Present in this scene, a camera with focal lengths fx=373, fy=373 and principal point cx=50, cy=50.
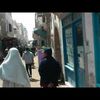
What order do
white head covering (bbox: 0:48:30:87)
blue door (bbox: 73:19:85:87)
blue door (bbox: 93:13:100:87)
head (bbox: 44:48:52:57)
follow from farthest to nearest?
blue door (bbox: 73:19:85:87) → blue door (bbox: 93:13:100:87) → white head covering (bbox: 0:48:30:87) → head (bbox: 44:48:52:57)

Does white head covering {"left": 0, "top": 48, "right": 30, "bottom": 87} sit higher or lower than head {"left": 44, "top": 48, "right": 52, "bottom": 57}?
lower

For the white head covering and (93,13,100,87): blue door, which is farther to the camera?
(93,13,100,87): blue door

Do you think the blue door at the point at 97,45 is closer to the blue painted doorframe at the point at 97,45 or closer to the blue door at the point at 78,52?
the blue painted doorframe at the point at 97,45

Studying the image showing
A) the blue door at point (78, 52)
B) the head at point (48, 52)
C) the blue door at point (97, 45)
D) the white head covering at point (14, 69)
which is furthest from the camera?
the blue door at point (78, 52)

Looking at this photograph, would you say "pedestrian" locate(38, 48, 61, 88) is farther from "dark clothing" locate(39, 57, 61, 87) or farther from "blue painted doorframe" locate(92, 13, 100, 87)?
"blue painted doorframe" locate(92, 13, 100, 87)

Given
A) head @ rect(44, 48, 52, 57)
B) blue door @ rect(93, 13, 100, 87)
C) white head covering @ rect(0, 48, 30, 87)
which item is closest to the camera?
head @ rect(44, 48, 52, 57)

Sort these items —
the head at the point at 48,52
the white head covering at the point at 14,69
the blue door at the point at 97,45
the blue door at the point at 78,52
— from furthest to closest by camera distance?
the blue door at the point at 78,52, the blue door at the point at 97,45, the white head covering at the point at 14,69, the head at the point at 48,52

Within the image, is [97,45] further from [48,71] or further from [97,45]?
[48,71]

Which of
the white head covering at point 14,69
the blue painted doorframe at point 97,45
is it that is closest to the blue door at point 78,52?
the blue painted doorframe at point 97,45

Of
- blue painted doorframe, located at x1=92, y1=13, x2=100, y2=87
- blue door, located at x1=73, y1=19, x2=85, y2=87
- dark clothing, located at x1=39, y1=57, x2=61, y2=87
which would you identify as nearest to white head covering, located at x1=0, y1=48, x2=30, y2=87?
dark clothing, located at x1=39, y1=57, x2=61, y2=87

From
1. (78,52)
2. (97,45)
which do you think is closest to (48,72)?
(97,45)

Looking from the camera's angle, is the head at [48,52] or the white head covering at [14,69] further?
the white head covering at [14,69]

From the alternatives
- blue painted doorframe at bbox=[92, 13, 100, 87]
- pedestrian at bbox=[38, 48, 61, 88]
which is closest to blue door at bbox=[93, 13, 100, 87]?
blue painted doorframe at bbox=[92, 13, 100, 87]
